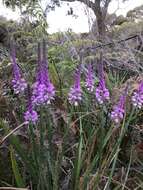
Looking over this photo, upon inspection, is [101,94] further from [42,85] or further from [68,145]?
[42,85]

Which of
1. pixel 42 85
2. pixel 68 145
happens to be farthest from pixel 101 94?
pixel 42 85

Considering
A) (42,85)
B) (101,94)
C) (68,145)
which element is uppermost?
(42,85)

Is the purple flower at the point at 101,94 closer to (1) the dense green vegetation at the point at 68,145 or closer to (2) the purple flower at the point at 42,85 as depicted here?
(1) the dense green vegetation at the point at 68,145

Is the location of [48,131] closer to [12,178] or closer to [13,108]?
[12,178]

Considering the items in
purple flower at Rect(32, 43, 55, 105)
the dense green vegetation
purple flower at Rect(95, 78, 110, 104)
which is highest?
purple flower at Rect(32, 43, 55, 105)

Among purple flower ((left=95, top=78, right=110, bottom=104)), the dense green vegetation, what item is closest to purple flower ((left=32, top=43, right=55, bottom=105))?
the dense green vegetation

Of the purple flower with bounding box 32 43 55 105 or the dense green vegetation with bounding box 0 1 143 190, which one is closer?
the purple flower with bounding box 32 43 55 105

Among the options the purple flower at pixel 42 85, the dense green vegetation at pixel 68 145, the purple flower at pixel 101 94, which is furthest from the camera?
the purple flower at pixel 101 94

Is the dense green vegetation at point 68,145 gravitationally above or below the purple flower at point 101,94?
below

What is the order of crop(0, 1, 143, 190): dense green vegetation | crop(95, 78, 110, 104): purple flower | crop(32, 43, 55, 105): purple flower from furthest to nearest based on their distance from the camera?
1. crop(95, 78, 110, 104): purple flower
2. crop(0, 1, 143, 190): dense green vegetation
3. crop(32, 43, 55, 105): purple flower

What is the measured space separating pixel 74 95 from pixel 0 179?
68 cm

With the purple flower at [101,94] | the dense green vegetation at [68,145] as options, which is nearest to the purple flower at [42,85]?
the dense green vegetation at [68,145]

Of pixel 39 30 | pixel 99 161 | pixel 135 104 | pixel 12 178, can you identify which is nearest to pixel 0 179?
pixel 12 178

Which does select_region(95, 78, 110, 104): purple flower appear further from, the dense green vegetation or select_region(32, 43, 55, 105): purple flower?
select_region(32, 43, 55, 105): purple flower
